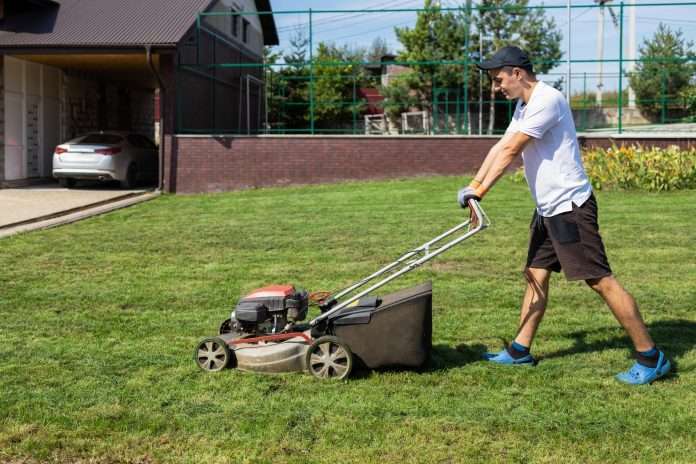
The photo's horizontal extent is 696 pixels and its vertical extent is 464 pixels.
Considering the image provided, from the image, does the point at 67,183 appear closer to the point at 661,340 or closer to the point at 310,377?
the point at 310,377

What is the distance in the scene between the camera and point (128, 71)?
2353cm

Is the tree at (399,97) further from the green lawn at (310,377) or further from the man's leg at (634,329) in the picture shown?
the man's leg at (634,329)

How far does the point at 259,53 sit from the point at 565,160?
82.9 ft

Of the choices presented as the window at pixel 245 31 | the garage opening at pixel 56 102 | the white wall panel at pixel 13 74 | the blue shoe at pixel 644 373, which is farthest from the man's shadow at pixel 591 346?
the window at pixel 245 31

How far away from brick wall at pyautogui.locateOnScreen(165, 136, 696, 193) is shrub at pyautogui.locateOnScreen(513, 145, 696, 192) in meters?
3.88

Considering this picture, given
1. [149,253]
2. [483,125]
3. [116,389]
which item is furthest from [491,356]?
[483,125]

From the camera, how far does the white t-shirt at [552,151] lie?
4741 mm

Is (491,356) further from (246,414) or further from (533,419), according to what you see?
(246,414)

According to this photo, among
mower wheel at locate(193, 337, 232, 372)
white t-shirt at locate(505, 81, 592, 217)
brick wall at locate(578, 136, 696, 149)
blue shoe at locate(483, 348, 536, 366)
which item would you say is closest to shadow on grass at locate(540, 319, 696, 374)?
blue shoe at locate(483, 348, 536, 366)

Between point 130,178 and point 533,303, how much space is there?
49.1 feet

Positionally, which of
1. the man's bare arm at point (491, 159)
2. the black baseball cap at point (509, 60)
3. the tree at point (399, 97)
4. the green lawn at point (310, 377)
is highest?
the tree at point (399, 97)

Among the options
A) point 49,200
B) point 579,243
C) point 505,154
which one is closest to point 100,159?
point 49,200

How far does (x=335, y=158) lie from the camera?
1958cm

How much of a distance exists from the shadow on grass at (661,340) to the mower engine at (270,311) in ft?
5.43
